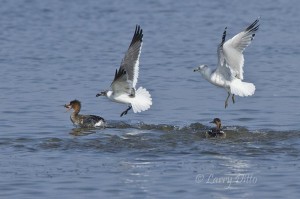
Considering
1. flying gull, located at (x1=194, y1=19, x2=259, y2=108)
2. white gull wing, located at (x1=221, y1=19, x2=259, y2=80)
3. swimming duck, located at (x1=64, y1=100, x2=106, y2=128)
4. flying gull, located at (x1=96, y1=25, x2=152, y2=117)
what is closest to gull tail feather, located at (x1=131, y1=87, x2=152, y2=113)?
flying gull, located at (x1=96, y1=25, x2=152, y2=117)

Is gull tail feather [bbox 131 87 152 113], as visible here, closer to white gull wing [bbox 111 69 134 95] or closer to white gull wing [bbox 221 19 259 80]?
white gull wing [bbox 111 69 134 95]

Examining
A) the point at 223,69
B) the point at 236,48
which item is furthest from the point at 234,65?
the point at 236,48

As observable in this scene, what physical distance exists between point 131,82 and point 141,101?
0.33 metres

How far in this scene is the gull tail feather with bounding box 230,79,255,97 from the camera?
575 inches

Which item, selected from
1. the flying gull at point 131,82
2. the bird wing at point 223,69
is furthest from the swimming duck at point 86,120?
the bird wing at point 223,69

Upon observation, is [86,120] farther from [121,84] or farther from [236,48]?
[236,48]

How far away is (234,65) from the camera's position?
14.9 m

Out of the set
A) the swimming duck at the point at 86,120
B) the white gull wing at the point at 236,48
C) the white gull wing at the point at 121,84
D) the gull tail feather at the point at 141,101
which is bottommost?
the swimming duck at the point at 86,120

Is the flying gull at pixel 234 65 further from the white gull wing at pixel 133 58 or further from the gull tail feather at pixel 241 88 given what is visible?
the white gull wing at pixel 133 58

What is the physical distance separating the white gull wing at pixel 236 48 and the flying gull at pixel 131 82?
1.29 meters

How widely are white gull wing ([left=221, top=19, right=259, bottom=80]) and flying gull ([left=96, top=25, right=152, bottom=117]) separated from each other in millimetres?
1292

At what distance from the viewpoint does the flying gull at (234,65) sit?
1461cm

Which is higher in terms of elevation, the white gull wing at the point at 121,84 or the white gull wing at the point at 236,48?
the white gull wing at the point at 236,48

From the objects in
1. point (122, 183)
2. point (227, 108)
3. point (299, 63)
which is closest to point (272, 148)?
point (122, 183)
